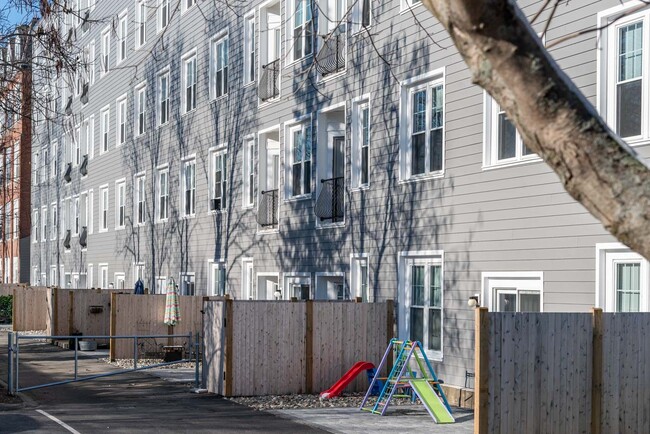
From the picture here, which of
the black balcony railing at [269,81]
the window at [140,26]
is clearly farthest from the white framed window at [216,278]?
the window at [140,26]

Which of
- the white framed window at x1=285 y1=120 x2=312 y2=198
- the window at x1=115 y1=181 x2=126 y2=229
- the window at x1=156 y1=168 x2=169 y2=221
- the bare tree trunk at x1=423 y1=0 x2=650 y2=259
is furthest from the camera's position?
the window at x1=115 y1=181 x2=126 y2=229

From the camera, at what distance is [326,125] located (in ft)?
71.5

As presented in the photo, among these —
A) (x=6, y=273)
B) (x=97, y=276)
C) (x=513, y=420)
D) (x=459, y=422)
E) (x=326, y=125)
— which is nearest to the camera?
(x=513, y=420)

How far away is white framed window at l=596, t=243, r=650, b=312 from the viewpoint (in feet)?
44.1

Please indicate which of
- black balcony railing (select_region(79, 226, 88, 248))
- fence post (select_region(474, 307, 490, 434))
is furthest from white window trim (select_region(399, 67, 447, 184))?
black balcony railing (select_region(79, 226, 88, 248))

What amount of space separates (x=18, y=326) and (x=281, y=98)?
1708cm

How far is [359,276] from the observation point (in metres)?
20.3

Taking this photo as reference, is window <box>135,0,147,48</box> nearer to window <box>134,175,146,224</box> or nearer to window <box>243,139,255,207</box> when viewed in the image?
window <box>134,175,146,224</box>

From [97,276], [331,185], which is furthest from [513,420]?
[97,276]

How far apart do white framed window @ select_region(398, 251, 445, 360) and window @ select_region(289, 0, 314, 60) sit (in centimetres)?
648

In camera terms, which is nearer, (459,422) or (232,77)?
(459,422)

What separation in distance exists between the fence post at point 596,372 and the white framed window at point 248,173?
13911 mm

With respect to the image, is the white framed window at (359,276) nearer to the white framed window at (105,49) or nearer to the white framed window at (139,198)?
the white framed window at (139,198)

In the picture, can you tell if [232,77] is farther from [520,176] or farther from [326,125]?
[520,176]
